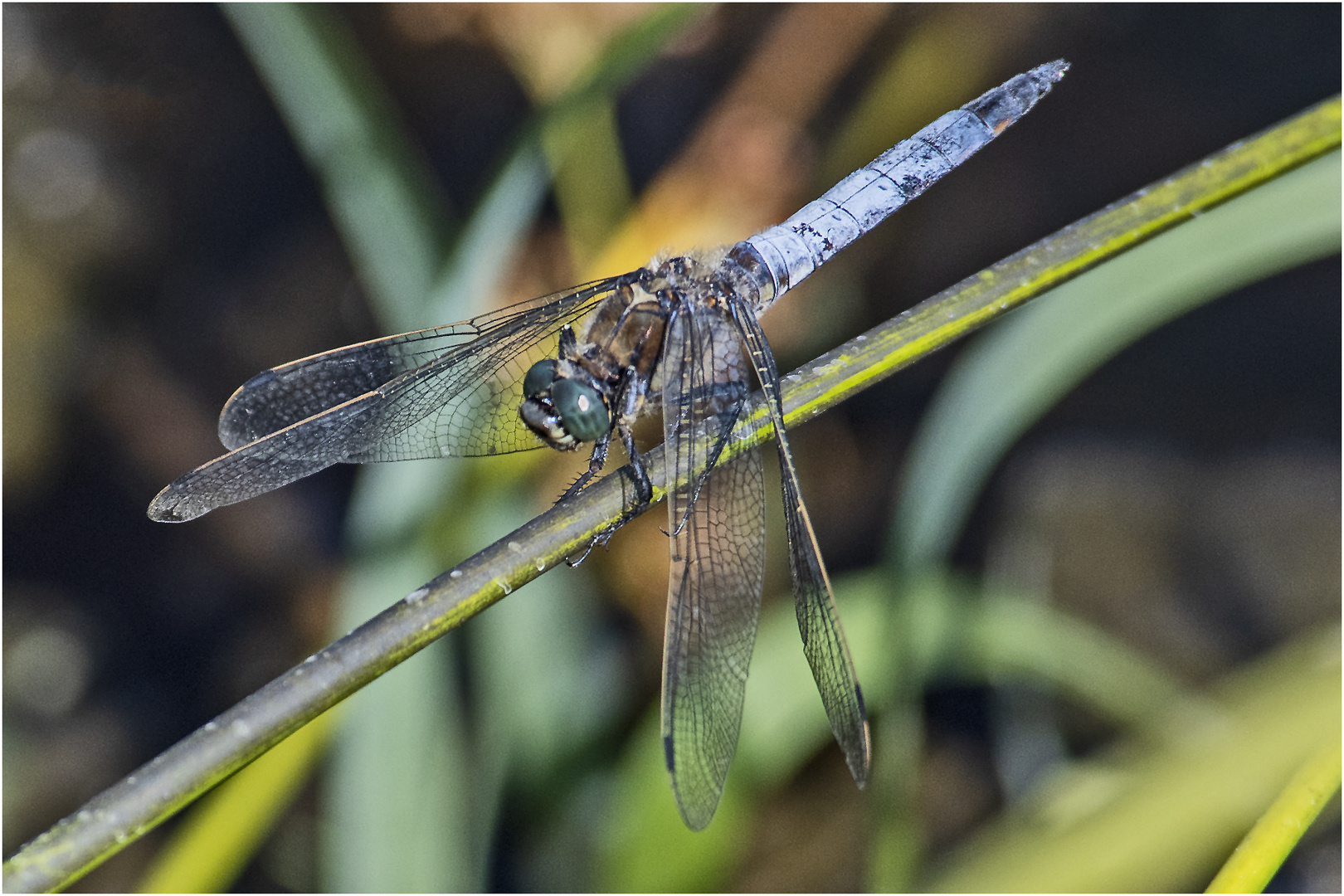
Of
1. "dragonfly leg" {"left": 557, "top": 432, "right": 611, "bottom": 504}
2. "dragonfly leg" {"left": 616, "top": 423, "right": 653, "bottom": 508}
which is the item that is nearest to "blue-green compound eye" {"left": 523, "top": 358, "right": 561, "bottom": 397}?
"dragonfly leg" {"left": 557, "top": 432, "right": 611, "bottom": 504}

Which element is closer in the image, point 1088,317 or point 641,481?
point 641,481

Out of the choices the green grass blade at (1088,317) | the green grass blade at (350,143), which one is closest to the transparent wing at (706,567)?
the green grass blade at (1088,317)

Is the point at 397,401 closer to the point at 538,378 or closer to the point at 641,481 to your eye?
the point at 538,378

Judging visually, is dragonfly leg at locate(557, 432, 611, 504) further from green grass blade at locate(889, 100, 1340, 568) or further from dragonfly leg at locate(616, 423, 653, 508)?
green grass blade at locate(889, 100, 1340, 568)

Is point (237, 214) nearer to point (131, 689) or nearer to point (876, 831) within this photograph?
point (131, 689)

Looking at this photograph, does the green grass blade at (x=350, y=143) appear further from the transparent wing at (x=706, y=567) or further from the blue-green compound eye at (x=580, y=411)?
the transparent wing at (x=706, y=567)

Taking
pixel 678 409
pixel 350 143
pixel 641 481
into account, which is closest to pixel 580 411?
pixel 678 409

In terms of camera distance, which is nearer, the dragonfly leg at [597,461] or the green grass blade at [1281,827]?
the green grass blade at [1281,827]
